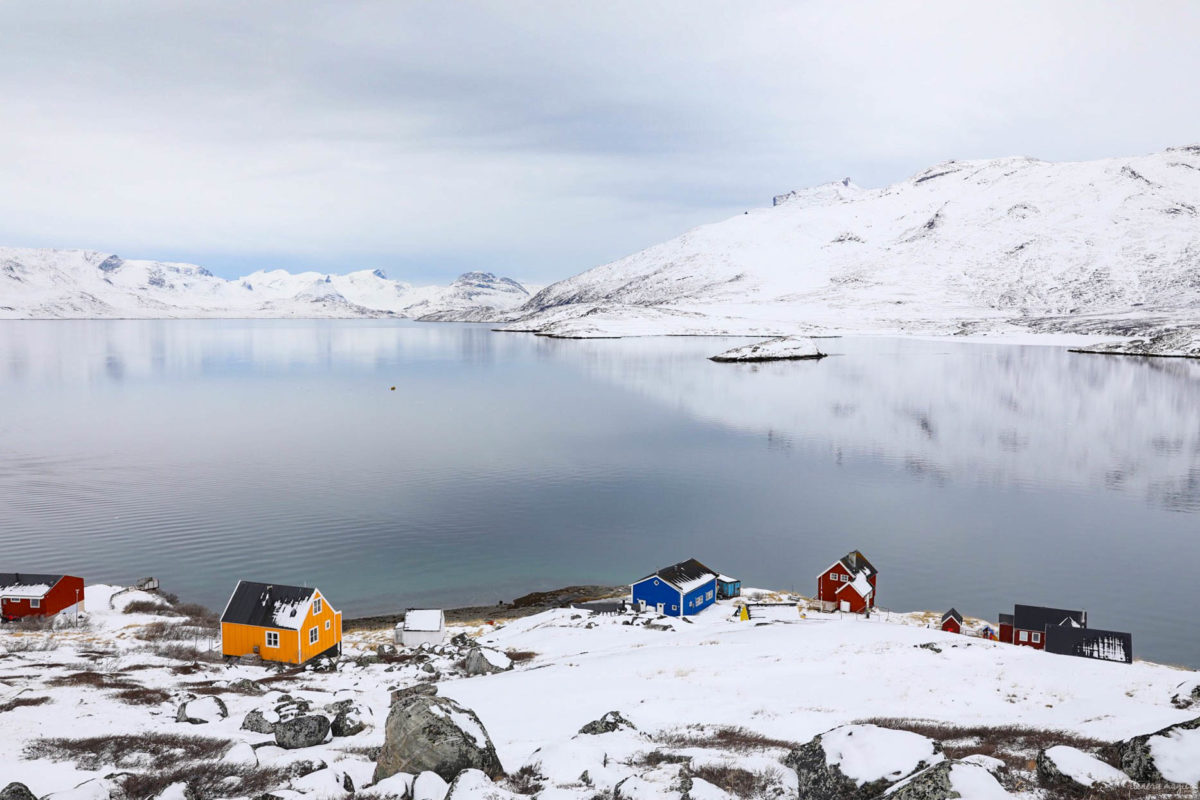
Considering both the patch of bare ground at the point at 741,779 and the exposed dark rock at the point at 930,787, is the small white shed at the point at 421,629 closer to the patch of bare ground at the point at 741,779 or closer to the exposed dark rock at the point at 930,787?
the patch of bare ground at the point at 741,779

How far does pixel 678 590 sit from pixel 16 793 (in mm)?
32461

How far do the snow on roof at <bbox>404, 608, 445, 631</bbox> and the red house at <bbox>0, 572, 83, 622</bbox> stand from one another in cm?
1927

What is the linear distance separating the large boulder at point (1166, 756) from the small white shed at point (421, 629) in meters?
30.2

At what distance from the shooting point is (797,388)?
133 metres

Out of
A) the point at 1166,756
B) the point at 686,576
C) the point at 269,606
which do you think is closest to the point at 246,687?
A: the point at 269,606

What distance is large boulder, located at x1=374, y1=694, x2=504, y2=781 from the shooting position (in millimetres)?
13641

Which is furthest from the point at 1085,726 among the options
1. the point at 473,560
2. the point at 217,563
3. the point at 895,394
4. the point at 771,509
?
the point at 895,394

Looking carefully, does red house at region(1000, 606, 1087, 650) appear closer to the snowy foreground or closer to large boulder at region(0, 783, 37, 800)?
the snowy foreground

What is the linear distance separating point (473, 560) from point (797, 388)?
98562 mm

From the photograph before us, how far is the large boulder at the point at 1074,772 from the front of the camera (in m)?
11.1

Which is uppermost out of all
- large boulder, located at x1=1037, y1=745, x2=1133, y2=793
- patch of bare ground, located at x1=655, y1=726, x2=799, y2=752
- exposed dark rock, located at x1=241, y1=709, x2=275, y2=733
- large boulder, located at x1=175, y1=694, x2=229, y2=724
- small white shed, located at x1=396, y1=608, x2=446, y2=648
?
large boulder, located at x1=1037, y1=745, x2=1133, y2=793

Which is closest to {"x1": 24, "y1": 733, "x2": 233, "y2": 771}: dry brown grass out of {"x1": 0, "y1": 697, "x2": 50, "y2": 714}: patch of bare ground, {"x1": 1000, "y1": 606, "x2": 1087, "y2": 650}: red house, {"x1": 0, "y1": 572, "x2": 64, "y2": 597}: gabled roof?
{"x1": 0, "y1": 697, "x2": 50, "y2": 714}: patch of bare ground

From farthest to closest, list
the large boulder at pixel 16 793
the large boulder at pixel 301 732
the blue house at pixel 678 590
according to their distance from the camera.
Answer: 1. the blue house at pixel 678 590
2. the large boulder at pixel 301 732
3. the large boulder at pixel 16 793

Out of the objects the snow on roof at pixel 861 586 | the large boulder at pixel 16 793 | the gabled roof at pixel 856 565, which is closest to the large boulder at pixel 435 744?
the large boulder at pixel 16 793
